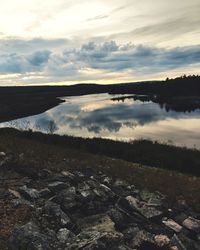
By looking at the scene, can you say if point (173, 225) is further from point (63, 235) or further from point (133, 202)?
point (63, 235)

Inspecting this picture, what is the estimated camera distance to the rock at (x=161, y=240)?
11.4 metres

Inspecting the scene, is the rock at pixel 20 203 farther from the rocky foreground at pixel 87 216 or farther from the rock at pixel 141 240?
the rock at pixel 141 240

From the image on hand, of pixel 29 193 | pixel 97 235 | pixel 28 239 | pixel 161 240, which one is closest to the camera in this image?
pixel 28 239

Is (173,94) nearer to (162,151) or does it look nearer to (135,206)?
(162,151)

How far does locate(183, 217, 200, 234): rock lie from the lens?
503 inches

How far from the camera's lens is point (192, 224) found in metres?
13.0

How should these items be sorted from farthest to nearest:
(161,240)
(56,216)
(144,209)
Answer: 1. (144,209)
2. (56,216)
3. (161,240)

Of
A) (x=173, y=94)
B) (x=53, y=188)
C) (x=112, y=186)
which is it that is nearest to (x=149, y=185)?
(x=112, y=186)

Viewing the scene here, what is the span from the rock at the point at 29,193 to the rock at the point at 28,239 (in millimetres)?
2601

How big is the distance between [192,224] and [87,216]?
3.51 metres

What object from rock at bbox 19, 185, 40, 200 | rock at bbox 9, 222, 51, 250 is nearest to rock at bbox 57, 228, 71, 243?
rock at bbox 9, 222, 51, 250

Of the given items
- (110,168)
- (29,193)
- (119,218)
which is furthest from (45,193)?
(110,168)

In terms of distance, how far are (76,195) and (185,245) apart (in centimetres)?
417

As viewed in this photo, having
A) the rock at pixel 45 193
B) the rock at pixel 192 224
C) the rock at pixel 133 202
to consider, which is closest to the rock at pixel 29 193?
the rock at pixel 45 193
